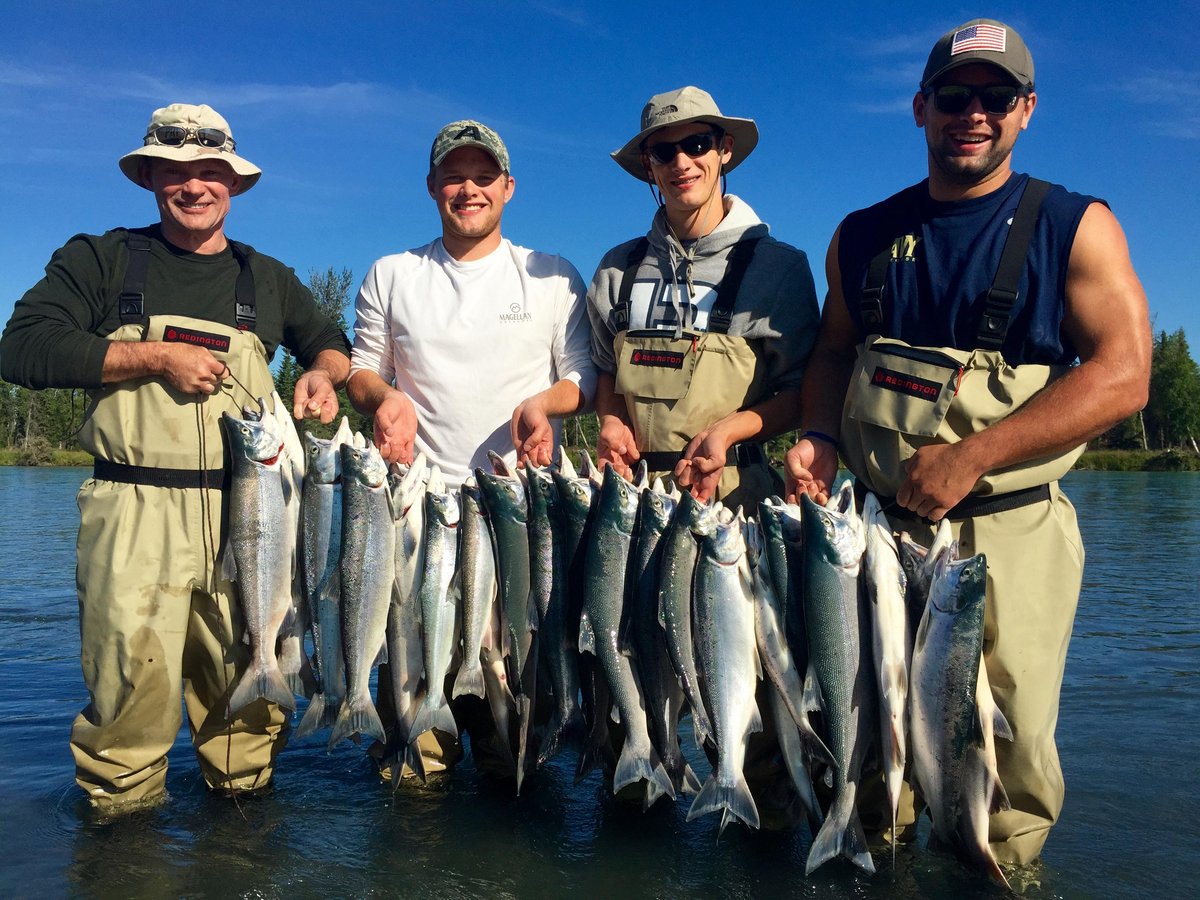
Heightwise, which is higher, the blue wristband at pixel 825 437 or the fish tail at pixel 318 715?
the blue wristband at pixel 825 437

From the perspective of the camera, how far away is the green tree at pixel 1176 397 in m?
77.2

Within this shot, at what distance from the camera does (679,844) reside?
5141 mm

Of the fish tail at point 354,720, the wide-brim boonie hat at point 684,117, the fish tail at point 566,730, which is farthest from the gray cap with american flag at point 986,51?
the fish tail at point 354,720

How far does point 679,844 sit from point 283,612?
2498 mm

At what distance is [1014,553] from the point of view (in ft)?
13.5

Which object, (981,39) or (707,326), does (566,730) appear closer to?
(707,326)

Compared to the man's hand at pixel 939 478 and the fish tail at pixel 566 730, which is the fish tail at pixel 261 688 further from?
the man's hand at pixel 939 478

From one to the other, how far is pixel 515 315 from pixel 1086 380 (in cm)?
301

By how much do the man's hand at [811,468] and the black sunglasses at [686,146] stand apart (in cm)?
161

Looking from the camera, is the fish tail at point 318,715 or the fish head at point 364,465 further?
the fish tail at point 318,715

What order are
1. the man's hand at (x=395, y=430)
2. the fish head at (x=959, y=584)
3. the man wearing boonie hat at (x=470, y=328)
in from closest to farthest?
1. the fish head at (x=959, y=584)
2. the man's hand at (x=395, y=430)
3. the man wearing boonie hat at (x=470, y=328)

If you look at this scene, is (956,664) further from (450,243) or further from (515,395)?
(450,243)

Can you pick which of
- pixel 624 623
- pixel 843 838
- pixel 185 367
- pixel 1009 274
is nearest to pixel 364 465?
pixel 185 367

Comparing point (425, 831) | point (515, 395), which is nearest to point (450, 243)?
point (515, 395)
